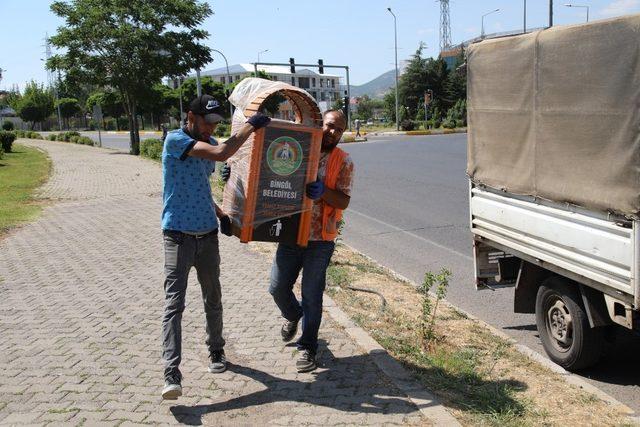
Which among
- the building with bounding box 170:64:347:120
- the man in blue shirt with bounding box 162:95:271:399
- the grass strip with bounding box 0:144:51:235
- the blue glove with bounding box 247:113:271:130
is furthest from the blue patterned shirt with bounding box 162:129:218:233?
the building with bounding box 170:64:347:120

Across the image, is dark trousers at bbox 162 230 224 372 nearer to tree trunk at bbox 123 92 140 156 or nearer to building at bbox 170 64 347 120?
tree trunk at bbox 123 92 140 156

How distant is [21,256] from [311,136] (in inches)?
250

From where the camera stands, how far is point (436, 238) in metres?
10.2

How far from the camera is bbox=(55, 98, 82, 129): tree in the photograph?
303ft

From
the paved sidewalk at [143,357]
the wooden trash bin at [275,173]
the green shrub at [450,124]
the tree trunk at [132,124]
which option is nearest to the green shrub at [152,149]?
the tree trunk at [132,124]

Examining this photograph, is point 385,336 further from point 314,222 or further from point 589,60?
point 589,60

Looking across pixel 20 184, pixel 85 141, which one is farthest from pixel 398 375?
pixel 85 141

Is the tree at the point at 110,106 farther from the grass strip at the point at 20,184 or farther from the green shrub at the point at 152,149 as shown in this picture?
Result: the green shrub at the point at 152,149

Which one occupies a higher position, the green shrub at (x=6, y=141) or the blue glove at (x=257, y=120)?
the blue glove at (x=257, y=120)

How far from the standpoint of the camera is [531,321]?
6418 mm

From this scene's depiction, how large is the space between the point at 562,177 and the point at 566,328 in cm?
115

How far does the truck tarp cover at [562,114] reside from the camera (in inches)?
164

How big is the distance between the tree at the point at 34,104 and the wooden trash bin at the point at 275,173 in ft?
301

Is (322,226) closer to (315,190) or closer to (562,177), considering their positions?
(315,190)
